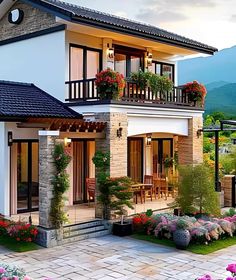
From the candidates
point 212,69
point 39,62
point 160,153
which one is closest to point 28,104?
point 39,62

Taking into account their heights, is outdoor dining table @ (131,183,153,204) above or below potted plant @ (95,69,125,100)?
below

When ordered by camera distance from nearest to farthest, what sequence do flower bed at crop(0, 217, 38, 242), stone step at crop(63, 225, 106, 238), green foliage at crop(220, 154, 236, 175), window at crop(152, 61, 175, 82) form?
flower bed at crop(0, 217, 38, 242)
stone step at crop(63, 225, 106, 238)
window at crop(152, 61, 175, 82)
green foliage at crop(220, 154, 236, 175)

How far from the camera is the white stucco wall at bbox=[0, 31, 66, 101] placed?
1575 centimetres

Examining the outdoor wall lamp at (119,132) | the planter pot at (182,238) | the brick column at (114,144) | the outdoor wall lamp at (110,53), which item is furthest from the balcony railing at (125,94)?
the planter pot at (182,238)

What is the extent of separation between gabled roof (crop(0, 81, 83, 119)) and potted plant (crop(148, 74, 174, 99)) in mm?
3156

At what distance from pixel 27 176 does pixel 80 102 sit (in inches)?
127

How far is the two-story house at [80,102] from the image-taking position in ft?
44.9

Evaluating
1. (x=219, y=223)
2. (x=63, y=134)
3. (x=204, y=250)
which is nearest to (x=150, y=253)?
(x=204, y=250)

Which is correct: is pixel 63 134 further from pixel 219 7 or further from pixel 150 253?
pixel 219 7

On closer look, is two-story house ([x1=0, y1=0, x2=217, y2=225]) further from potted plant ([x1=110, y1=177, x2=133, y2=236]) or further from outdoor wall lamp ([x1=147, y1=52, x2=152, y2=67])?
potted plant ([x1=110, y1=177, x2=133, y2=236])

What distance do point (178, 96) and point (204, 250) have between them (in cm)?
780

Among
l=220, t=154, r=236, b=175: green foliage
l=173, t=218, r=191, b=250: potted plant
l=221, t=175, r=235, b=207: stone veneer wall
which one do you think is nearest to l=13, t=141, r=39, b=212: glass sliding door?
l=173, t=218, r=191, b=250: potted plant

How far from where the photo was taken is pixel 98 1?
74.9ft

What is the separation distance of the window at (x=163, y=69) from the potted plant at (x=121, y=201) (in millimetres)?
8352
